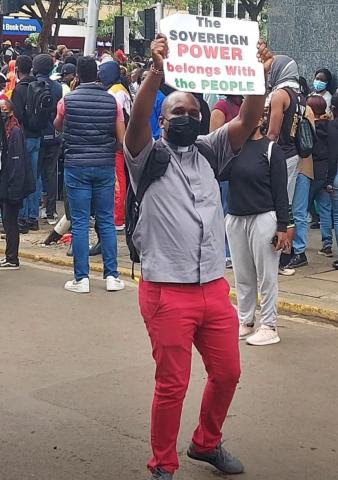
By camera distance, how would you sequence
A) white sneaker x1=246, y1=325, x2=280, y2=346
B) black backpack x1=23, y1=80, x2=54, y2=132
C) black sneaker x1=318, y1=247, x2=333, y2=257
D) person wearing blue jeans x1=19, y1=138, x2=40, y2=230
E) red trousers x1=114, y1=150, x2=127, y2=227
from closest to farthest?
white sneaker x1=246, y1=325, x2=280, y2=346, black sneaker x1=318, y1=247, x2=333, y2=257, red trousers x1=114, y1=150, x2=127, y2=227, black backpack x1=23, y1=80, x2=54, y2=132, person wearing blue jeans x1=19, y1=138, x2=40, y2=230

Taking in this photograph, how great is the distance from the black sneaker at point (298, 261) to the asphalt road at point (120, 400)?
1715 millimetres

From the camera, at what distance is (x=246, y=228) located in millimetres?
6805

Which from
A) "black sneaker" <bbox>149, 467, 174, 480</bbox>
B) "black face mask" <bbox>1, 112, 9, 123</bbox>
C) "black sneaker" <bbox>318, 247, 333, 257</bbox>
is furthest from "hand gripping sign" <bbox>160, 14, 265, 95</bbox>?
"black sneaker" <bbox>318, 247, 333, 257</bbox>

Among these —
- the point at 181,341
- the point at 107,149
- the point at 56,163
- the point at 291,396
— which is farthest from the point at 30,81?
the point at 181,341

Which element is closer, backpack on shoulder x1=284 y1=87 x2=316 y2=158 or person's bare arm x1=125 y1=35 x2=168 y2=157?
person's bare arm x1=125 y1=35 x2=168 y2=157

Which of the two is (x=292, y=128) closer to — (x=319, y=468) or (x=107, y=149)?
(x=107, y=149)

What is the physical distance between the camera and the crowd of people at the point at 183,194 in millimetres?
4395

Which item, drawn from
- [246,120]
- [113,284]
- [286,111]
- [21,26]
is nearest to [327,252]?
[286,111]

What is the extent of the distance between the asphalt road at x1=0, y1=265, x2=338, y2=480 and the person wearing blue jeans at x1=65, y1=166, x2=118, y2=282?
69 cm

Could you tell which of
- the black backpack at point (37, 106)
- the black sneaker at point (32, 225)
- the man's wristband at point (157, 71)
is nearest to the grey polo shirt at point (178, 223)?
the man's wristband at point (157, 71)

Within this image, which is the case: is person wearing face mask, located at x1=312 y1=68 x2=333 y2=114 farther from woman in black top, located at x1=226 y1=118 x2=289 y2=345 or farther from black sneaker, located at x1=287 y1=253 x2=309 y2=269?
woman in black top, located at x1=226 y1=118 x2=289 y2=345

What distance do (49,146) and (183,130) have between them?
8181 millimetres

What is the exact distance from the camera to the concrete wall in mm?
13062

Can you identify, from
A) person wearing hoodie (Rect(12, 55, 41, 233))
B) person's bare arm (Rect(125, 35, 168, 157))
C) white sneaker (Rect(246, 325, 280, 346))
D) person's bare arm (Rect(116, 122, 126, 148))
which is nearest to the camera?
person's bare arm (Rect(125, 35, 168, 157))
